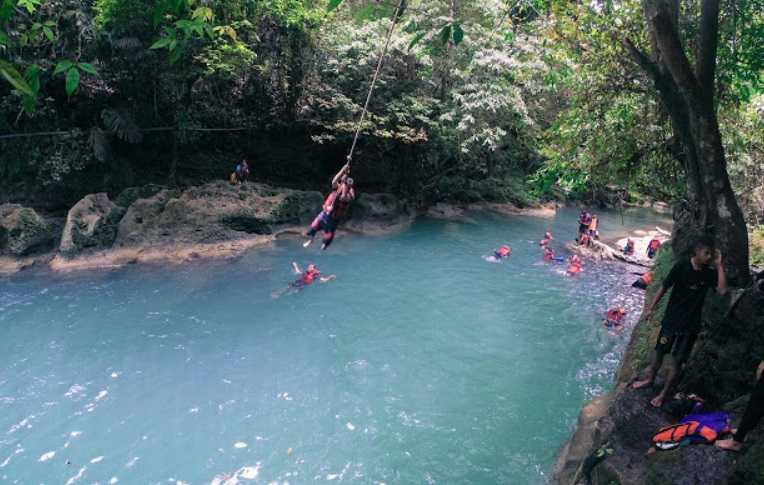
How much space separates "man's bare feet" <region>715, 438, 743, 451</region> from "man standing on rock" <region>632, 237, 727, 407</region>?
1.15m

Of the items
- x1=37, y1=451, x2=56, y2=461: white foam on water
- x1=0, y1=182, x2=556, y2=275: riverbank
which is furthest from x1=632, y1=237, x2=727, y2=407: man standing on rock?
x1=0, y1=182, x2=556, y2=275: riverbank

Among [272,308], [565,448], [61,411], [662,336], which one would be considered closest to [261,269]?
[272,308]

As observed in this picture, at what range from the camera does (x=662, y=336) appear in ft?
16.7

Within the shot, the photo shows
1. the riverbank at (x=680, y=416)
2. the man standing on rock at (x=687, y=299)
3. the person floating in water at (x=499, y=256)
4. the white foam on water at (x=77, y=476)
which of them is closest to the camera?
the riverbank at (x=680, y=416)

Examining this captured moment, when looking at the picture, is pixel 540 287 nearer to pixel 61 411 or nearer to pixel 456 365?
pixel 456 365

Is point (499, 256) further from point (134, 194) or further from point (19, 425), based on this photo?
point (19, 425)

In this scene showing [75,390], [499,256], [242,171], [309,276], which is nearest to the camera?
[75,390]

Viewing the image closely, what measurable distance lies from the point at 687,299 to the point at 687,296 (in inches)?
1.3

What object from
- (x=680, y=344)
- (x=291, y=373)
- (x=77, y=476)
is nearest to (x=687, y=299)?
(x=680, y=344)

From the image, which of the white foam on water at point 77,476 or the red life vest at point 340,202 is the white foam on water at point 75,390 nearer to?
the white foam on water at point 77,476

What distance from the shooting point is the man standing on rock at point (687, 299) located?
4.72m

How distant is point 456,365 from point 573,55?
653cm

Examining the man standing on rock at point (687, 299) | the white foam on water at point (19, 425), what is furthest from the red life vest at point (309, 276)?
the man standing on rock at point (687, 299)

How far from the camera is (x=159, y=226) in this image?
14578 millimetres
